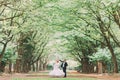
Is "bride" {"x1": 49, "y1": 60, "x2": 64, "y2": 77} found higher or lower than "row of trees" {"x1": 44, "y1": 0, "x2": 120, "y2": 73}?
lower

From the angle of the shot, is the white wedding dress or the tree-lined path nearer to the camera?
the tree-lined path

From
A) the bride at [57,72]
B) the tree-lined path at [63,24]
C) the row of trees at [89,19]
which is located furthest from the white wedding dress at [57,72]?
the row of trees at [89,19]

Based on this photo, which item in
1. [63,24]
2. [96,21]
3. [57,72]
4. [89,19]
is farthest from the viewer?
[57,72]

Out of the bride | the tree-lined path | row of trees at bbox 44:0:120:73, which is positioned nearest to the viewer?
the tree-lined path

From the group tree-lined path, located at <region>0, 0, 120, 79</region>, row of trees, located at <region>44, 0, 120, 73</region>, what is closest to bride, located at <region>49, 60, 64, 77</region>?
tree-lined path, located at <region>0, 0, 120, 79</region>

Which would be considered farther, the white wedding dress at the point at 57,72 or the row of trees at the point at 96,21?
the white wedding dress at the point at 57,72

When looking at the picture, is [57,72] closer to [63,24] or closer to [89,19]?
[63,24]

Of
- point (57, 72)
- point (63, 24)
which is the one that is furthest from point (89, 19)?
point (57, 72)

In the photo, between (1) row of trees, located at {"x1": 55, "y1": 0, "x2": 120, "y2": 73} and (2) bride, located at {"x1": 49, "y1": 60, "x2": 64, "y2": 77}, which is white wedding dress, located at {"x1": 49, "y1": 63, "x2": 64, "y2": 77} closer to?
(2) bride, located at {"x1": 49, "y1": 60, "x2": 64, "y2": 77}

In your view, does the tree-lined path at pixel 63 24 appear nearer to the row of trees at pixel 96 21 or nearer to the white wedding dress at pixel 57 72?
the row of trees at pixel 96 21

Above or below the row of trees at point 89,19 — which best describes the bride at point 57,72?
below

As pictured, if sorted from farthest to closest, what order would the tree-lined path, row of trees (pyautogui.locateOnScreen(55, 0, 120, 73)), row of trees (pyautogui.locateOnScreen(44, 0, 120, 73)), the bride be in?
the bride < row of trees (pyautogui.locateOnScreen(44, 0, 120, 73)) < row of trees (pyautogui.locateOnScreen(55, 0, 120, 73)) < the tree-lined path

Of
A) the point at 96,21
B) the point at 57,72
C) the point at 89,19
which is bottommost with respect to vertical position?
the point at 57,72

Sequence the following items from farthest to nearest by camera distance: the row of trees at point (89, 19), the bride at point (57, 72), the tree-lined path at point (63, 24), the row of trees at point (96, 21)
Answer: the bride at point (57, 72), the row of trees at point (89, 19), the row of trees at point (96, 21), the tree-lined path at point (63, 24)
